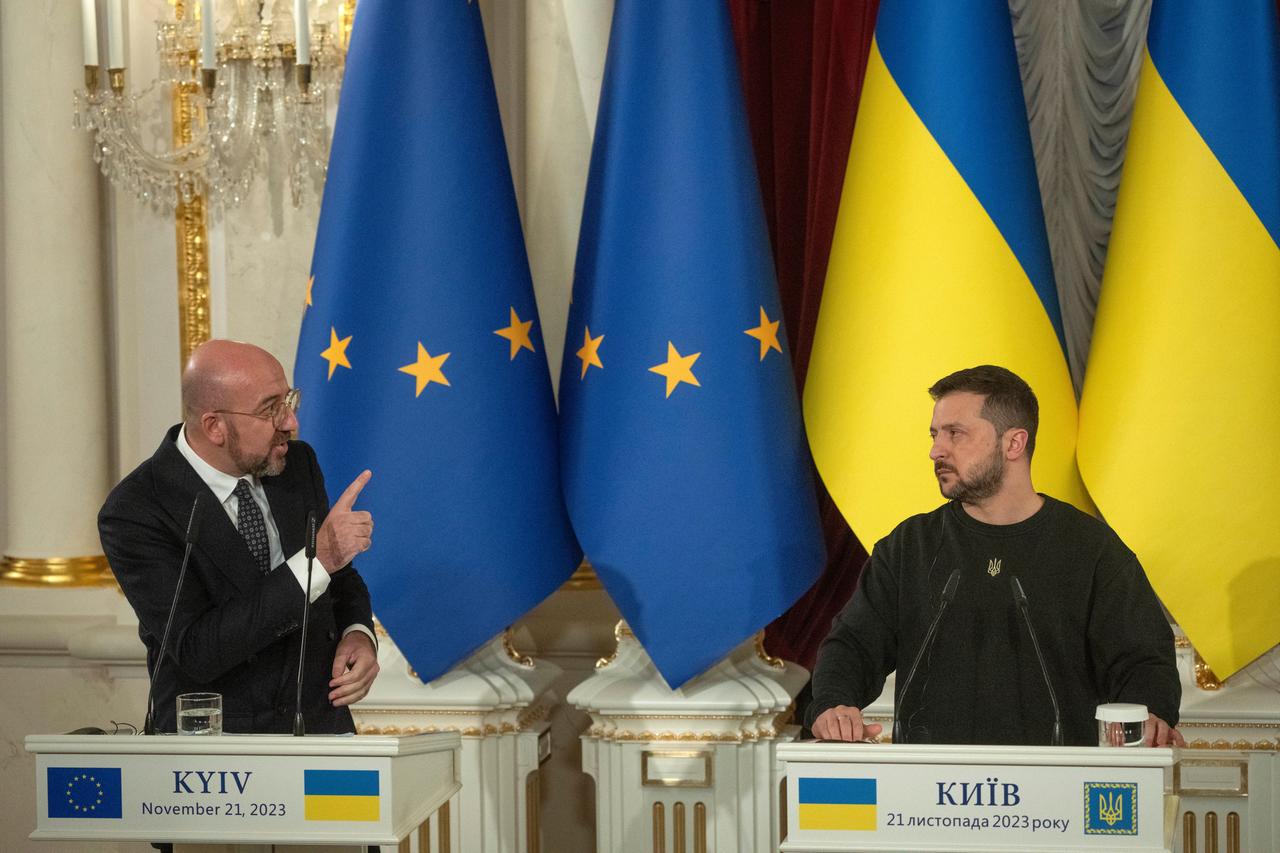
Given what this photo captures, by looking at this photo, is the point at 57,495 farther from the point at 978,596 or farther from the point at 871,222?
the point at 978,596

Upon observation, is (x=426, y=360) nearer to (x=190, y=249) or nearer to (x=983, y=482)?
(x=190, y=249)

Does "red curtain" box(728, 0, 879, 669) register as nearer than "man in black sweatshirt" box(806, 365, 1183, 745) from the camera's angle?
No

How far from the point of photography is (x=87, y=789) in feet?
7.35

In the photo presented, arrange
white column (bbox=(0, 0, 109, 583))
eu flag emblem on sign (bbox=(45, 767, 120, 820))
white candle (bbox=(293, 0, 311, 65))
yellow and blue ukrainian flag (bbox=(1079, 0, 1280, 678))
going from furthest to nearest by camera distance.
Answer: white column (bbox=(0, 0, 109, 583)), white candle (bbox=(293, 0, 311, 65)), yellow and blue ukrainian flag (bbox=(1079, 0, 1280, 678)), eu flag emblem on sign (bbox=(45, 767, 120, 820))

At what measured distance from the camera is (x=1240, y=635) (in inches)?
137

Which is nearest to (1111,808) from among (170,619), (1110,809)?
(1110,809)

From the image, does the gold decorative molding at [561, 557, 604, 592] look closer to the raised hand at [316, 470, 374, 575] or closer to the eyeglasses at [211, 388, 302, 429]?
the eyeglasses at [211, 388, 302, 429]

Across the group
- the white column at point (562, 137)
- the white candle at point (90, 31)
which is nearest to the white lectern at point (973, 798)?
the white column at point (562, 137)

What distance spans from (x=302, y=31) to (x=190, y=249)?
2.44 ft

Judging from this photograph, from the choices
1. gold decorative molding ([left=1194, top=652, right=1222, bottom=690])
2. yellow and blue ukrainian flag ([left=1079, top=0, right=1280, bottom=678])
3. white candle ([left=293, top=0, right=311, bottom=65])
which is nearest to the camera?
yellow and blue ukrainian flag ([left=1079, top=0, right=1280, bottom=678])

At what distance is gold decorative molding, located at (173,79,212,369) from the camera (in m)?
4.38

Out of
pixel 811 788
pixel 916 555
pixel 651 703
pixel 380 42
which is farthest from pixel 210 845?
pixel 380 42

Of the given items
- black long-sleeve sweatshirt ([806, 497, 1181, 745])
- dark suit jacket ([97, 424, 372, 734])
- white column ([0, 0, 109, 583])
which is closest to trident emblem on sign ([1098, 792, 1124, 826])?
black long-sleeve sweatshirt ([806, 497, 1181, 745])

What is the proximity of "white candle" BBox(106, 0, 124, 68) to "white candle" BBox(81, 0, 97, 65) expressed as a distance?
37 millimetres
